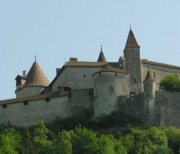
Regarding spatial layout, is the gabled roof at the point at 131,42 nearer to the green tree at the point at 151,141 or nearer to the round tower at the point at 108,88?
the round tower at the point at 108,88

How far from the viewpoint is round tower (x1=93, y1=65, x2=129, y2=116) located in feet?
267

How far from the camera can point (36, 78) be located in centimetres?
9300

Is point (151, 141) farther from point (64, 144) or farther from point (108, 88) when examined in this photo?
point (108, 88)

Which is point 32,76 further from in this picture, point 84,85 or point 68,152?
point 68,152

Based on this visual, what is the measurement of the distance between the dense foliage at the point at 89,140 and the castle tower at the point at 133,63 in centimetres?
679

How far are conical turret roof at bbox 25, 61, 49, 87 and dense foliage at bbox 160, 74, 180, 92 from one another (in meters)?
12.4

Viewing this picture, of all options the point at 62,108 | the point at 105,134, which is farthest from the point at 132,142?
the point at 62,108

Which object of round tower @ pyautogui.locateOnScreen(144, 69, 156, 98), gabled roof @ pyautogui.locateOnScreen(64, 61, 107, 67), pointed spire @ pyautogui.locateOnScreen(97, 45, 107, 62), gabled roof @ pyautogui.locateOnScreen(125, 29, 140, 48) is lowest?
round tower @ pyautogui.locateOnScreen(144, 69, 156, 98)

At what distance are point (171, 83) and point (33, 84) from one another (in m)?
14.3

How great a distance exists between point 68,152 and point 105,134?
26.9 ft

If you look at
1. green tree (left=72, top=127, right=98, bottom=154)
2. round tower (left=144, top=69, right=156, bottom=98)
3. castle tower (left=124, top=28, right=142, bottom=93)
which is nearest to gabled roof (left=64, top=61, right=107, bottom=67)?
castle tower (left=124, top=28, right=142, bottom=93)

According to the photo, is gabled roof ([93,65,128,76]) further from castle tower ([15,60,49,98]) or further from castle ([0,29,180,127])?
castle tower ([15,60,49,98])

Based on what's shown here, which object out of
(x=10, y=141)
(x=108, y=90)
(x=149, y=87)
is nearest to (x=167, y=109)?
(x=149, y=87)

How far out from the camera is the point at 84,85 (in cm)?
8750
